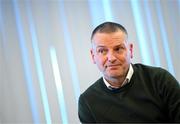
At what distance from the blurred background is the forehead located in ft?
2.46

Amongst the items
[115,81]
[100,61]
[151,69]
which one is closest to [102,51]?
[100,61]

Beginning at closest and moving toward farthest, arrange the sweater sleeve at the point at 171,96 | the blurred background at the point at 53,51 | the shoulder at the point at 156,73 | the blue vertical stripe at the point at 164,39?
the sweater sleeve at the point at 171,96 < the shoulder at the point at 156,73 < the blurred background at the point at 53,51 < the blue vertical stripe at the point at 164,39

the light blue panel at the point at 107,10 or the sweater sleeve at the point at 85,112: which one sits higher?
the light blue panel at the point at 107,10

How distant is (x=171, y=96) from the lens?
147cm

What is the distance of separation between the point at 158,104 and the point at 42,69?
107 centimetres

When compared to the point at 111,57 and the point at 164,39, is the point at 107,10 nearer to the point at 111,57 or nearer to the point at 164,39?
the point at 164,39

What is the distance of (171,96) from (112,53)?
0.39m

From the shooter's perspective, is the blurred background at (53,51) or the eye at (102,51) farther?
the blurred background at (53,51)

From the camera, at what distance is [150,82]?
159cm

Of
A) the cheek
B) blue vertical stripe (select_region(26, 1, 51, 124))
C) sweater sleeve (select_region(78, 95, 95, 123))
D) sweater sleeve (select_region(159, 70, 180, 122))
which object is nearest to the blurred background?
blue vertical stripe (select_region(26, 1, 51, 124))

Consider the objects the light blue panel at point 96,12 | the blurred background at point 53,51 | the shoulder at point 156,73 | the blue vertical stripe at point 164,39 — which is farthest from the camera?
the blue vertical stripe at point 164,39

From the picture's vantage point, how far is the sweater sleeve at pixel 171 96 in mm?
1438

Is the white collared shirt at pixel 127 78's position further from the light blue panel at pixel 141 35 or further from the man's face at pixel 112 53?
the light blue panel at pixel 141 35

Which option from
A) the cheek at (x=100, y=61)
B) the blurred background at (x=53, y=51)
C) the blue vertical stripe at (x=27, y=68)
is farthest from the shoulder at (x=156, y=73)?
the blue vertical stripe at (x=27, y=68)
